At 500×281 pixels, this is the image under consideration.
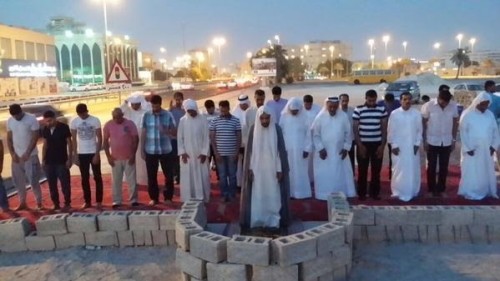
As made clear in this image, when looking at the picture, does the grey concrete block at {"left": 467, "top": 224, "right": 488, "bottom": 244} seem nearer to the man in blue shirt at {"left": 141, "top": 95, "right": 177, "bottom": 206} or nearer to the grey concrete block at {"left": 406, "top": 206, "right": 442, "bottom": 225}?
the grey concrete block at {"left": 406, "top": 206, "right": 442, "bottom": 225}

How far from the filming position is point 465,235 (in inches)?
247

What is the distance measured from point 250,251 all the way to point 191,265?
2.14 ft

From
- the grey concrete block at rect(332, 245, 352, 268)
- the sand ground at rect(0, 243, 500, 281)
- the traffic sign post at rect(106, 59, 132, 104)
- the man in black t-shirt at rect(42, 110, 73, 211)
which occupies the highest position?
the traffic sign post at rect(106, 59, 132, 104)

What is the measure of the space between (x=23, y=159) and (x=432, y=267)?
5587mm

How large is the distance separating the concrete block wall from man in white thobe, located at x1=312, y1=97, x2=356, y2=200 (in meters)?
2.53

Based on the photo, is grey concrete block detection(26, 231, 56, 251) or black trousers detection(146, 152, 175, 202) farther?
black trousers detection(146, 152, 175, 202)

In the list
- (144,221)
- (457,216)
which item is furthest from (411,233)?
(144,221)

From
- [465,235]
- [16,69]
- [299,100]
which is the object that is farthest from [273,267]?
[16,69]

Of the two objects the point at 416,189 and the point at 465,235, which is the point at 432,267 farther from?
the point at 416,189

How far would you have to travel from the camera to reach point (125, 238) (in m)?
6.41

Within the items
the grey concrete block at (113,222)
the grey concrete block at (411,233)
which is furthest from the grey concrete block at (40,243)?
the grey concrete block at (411,233)

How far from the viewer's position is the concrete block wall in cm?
635

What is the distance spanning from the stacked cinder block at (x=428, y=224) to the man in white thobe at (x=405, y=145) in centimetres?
135

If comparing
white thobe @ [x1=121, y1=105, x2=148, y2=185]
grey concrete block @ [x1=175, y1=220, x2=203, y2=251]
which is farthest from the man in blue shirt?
grey concrete block @ [x1=175, y1=220, x2=203, y2=251]
